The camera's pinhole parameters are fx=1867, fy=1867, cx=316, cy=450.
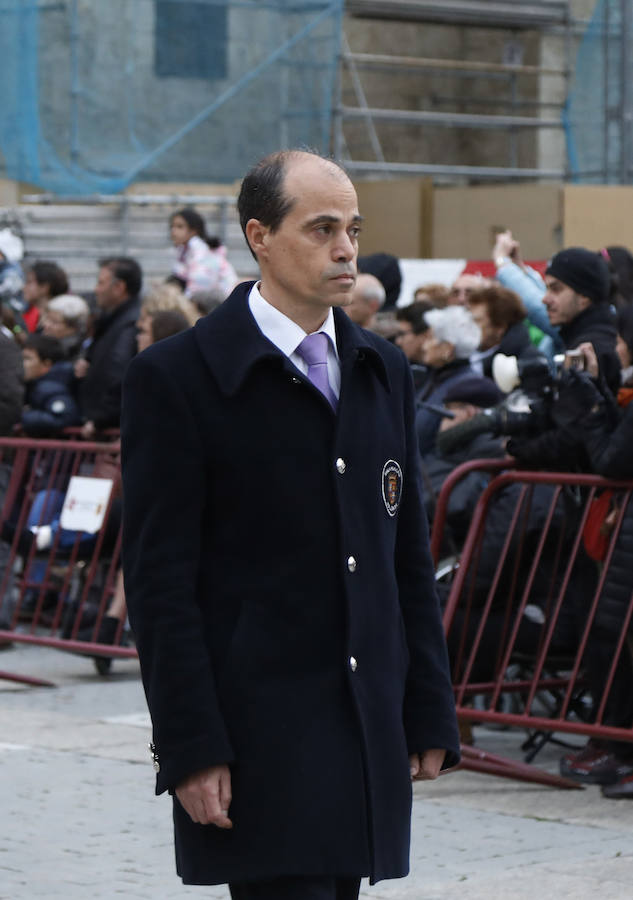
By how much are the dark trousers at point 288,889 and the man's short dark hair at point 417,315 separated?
6.66m

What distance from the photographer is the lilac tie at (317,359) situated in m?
3.33

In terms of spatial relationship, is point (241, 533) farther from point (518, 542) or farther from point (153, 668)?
point (518, 542)

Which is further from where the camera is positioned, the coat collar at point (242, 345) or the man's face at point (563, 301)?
the man's face at point (563, 301)

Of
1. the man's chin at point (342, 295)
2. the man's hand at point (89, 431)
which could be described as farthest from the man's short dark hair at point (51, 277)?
the man's chin at point (342, 295)

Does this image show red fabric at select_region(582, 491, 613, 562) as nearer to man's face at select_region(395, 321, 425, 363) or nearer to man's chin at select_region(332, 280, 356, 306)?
man's face at select_region(395, 321, 425, 363)

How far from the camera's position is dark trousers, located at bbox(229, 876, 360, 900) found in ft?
10.5

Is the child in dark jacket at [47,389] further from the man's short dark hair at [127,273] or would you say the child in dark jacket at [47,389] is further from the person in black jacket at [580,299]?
the person in black jacket at [580,299]

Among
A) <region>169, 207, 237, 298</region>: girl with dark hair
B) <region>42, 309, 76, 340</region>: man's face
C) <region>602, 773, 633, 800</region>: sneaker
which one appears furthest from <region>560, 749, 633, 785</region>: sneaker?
<region>169, 207, 237, 298</region>: girl with dark hair

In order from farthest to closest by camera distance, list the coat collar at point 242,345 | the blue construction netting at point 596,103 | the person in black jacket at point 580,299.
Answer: the blue construction netting at point 596,103
the person in black jacket at point 580,299
the coat collar at point 242,345

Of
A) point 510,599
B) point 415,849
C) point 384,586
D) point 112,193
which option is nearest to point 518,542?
point 510,599

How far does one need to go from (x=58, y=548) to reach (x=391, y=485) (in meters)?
6.23

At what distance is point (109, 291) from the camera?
1088 cm

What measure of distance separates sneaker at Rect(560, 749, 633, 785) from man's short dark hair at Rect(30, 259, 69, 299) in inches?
284

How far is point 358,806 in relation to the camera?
321 cm
